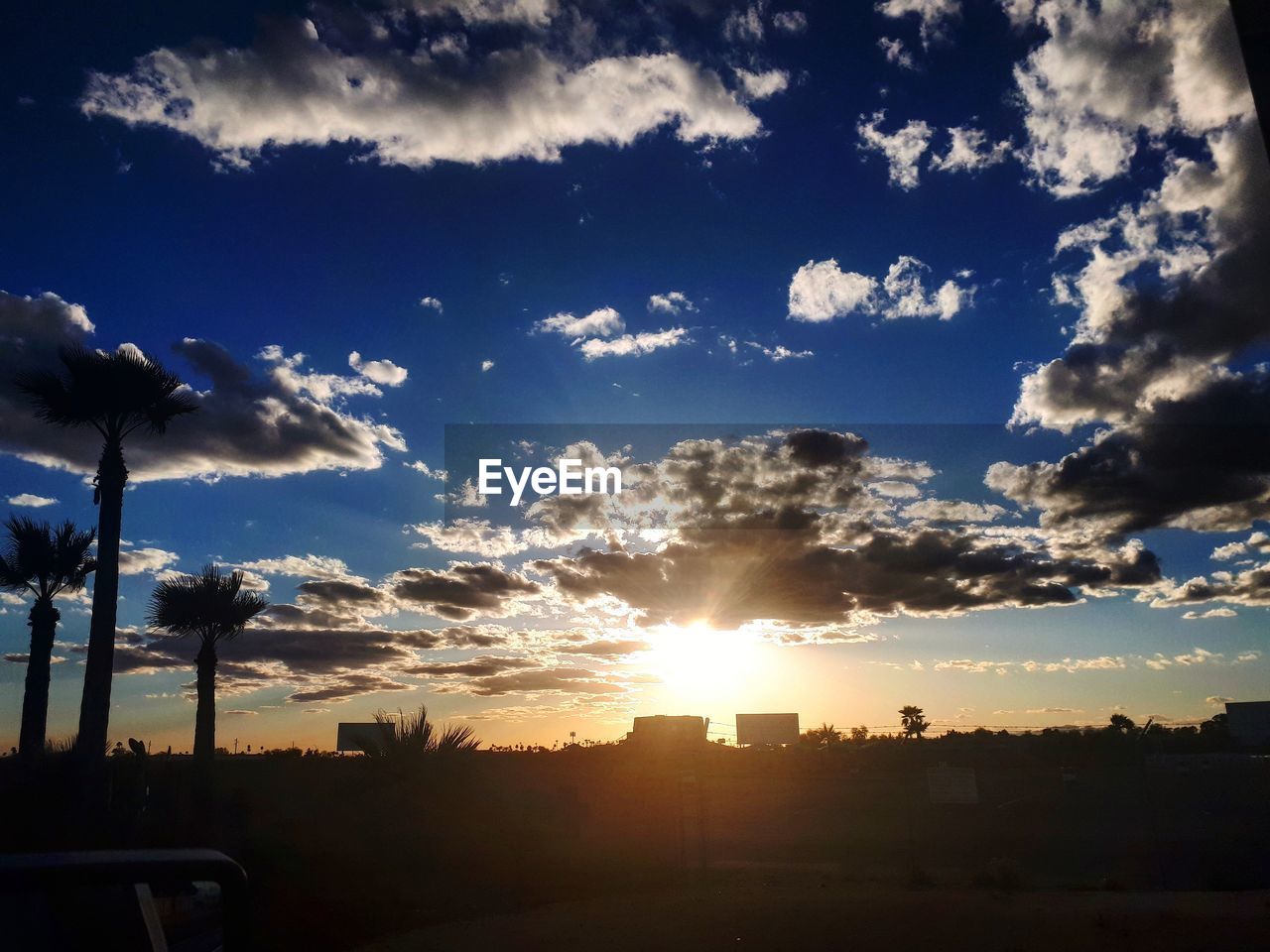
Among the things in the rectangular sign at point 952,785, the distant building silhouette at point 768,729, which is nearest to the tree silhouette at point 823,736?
A: the distant building silhouette at point 768,729

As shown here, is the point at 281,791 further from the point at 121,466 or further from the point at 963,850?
the point at 963,850

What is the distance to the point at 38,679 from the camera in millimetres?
29859

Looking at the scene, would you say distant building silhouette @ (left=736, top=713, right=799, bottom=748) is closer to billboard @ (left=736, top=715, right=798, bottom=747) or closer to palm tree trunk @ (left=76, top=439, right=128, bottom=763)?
billboard @ (left=736, top=715, right=798, bottom=747)

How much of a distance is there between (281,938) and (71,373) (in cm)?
1443

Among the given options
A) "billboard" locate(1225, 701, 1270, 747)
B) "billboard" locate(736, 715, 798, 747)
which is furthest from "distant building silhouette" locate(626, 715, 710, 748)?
"billboard" locate(1225, 701, 1270, 747)

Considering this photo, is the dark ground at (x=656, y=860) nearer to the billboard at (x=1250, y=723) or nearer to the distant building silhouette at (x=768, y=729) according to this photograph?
the billboard at (x=1250, y=723)

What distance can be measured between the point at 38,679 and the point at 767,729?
202 ft

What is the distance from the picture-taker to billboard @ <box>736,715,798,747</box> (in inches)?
3179

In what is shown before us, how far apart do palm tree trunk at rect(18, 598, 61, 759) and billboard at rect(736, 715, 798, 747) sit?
59071mm

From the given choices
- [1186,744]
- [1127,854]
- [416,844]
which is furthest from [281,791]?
[1186,744]

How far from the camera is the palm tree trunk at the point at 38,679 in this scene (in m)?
29.2

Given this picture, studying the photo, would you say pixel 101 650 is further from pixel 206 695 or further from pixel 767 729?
pixel 767 729

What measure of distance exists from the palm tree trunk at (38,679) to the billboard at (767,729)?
59.1 metres

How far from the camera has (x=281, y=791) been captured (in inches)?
1371
